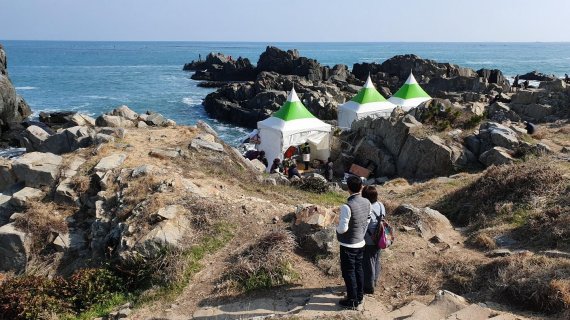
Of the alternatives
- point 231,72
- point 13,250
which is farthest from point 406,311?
point 231,72

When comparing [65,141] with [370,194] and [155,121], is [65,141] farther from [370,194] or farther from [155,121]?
[370,194]

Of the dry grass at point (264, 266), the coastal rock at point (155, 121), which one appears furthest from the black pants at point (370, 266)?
the coastal rock at point (155, 121)

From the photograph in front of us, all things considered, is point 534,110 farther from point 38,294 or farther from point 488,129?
point 38,294

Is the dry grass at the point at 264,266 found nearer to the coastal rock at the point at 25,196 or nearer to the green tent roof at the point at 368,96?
the coastal rock at the point at 25,196

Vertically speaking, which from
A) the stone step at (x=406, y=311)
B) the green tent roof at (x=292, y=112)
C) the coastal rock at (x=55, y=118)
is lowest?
the coastal rock at (x=55, y=118)

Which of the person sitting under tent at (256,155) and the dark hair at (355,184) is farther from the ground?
the dark hair at (355,184)

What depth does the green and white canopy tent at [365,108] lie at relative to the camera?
25.3m

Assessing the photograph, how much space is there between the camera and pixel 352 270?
242 inches

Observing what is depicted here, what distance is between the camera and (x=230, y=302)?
6.93 meters

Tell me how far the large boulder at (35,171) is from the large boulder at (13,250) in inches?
78.4

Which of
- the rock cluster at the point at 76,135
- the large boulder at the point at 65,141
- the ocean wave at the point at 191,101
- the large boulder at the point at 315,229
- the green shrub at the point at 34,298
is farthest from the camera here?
the ocean wave at the point at 191,101

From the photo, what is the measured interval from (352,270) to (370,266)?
1.95 feet

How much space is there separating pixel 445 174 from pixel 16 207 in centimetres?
1334

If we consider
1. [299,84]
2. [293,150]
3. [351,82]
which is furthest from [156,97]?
[293,150]
